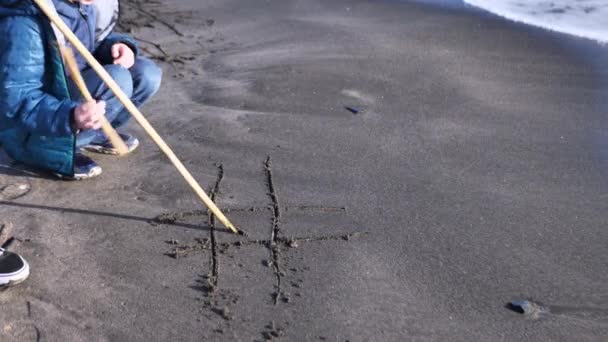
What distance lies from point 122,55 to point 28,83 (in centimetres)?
63

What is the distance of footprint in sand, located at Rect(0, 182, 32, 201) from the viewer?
11.0ft

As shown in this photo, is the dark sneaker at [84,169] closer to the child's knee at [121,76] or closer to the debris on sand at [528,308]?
the child's knee at [121,76]

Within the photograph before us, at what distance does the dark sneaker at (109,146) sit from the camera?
3869 millimetres

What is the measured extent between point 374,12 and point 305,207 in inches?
146

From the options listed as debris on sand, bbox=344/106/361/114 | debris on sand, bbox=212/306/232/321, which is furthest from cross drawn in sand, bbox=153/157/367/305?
debris on sand, bbox=344/106/361/114

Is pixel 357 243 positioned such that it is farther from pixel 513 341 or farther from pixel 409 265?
pixel 513 341

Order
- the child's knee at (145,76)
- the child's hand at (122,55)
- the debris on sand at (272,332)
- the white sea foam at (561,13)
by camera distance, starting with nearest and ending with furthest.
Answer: the debris on sand at (272,332) → the child's hand at (122,55) → the child's knee at (145,76) → the white sea foam at (561,13)

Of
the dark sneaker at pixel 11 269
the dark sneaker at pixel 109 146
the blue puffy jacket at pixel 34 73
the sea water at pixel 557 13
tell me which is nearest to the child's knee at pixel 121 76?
the blue puffy jacket at pixel 34 73

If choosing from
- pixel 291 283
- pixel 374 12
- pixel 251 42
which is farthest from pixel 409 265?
pixel 374 12

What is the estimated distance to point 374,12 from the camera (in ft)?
21.8

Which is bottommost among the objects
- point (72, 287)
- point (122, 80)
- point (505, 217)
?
point (72, 287)

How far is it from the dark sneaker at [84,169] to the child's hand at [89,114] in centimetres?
59

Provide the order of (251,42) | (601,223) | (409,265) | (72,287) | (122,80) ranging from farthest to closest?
1. (251,42)
2. (122,80)
3. (601,223)
4. (409,265)
5. (72,287)

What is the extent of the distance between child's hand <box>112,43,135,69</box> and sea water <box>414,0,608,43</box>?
400 cm
